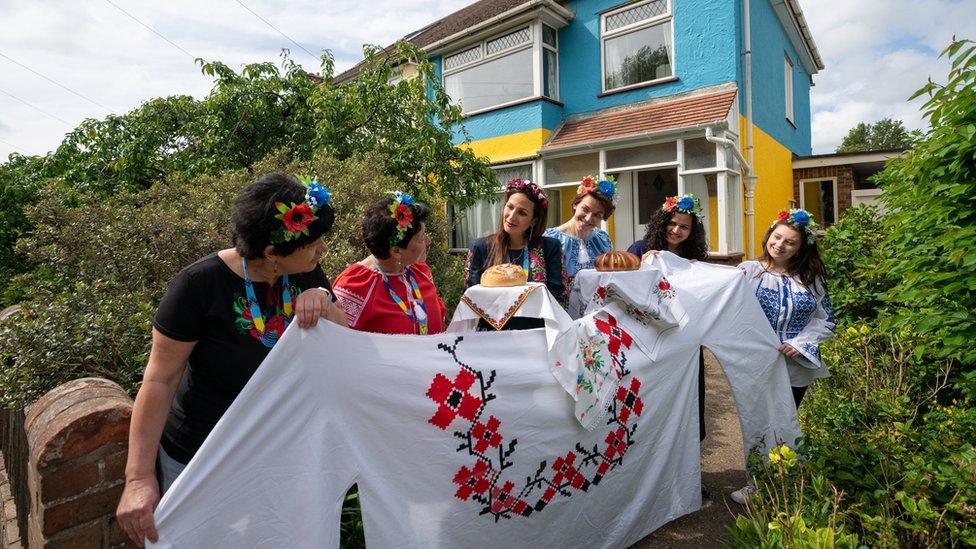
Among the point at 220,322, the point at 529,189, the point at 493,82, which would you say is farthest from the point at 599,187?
the point at 493,82

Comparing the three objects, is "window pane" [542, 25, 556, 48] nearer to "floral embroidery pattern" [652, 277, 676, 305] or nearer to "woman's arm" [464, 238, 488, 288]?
"woman's arm" [464, 238, 488, 288]

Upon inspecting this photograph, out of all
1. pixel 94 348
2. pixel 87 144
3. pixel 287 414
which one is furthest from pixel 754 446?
pixel 87 144

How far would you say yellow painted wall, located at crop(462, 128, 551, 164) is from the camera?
10914 mm

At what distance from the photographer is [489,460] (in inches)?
86.0

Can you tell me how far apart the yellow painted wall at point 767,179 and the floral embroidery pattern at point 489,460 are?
320 inches

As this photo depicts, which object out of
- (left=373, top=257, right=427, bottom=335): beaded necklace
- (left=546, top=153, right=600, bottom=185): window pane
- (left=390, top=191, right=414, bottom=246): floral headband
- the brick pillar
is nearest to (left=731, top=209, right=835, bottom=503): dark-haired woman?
(left=373, top=257, right=427, bottom=335): beaded necklace

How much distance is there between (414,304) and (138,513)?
137 centimetres

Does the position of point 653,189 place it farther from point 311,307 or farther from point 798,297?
point 311,307

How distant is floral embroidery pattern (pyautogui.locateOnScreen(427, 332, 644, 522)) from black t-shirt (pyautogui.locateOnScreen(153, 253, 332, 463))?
2.24ft

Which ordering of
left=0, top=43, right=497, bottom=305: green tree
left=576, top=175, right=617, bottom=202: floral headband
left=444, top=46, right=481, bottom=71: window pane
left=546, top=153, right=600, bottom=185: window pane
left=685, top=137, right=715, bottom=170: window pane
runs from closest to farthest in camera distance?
left=576, top=175, right=617, bottom=202: floral headband < left=0, top=43, right=497, bottom=305: green tree < left=685, top=137, right=715, bottom=170: window pane < left=546, top=153, right=600, bottom=185: window pane < left=444, top=46, right=481, bottom=71: window pane

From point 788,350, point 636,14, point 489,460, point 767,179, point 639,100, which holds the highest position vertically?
point 636,14

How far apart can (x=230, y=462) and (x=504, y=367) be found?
3.64 feet

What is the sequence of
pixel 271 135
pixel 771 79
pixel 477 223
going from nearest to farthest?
pixel 271 135, pixel 771 79, pixel 477 223

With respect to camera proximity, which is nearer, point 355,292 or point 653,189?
point 355,292
